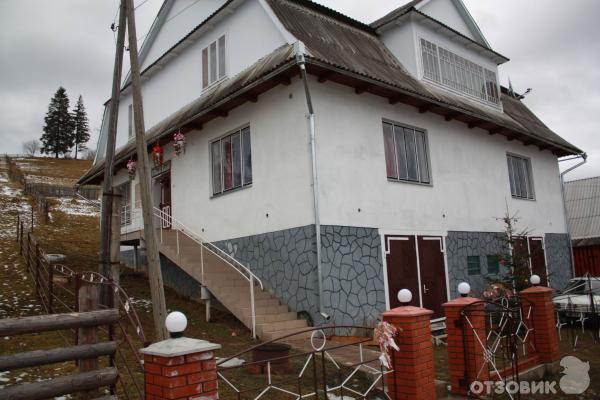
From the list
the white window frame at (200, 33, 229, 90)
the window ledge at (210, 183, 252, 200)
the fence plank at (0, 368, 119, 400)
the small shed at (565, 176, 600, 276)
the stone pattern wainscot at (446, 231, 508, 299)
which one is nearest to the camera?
the fence plank at (0, 368, 119, 400)

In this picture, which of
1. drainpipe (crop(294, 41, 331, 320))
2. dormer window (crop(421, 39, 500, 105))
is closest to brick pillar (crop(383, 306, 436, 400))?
drainpipe (crop(294, 41, 331, 320))

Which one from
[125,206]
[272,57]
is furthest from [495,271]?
[125,206]

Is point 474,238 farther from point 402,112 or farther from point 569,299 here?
point 402,112

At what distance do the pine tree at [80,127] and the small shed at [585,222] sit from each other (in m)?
61.0

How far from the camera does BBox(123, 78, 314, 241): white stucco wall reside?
34.1ft

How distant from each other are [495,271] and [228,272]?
26.3ft

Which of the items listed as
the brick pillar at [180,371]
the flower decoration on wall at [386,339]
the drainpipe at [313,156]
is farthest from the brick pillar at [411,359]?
the drainpipe at [313,156]

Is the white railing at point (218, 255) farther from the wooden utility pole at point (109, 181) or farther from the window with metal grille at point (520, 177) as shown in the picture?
the window with metal grille at point (520, 177)

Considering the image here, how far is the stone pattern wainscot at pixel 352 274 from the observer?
9.87 m

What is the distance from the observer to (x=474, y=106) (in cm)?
1480

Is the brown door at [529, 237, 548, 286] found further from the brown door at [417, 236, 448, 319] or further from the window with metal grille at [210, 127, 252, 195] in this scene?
the window with metal grille at [210, 127, 252, 195]

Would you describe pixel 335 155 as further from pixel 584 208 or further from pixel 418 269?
pixel 584 208

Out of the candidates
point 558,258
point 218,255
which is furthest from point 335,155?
point 558,258

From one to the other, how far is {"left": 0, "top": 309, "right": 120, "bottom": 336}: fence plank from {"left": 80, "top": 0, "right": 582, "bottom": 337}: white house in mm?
5051
